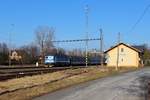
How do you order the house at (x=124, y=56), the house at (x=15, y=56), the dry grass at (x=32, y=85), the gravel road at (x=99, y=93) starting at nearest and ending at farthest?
the gravel road at (x=99, y=93)
the dry grass at (x=32, y=85)
the house at (x=124, y=56)
the house at (x=15, y=56)

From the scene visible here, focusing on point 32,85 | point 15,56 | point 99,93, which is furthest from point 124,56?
point 99,93

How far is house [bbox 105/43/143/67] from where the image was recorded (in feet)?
325

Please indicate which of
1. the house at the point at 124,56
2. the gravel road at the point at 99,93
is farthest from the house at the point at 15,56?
the gravel road at the point at 99,93

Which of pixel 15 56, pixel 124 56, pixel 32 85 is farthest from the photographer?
pixel 15 56

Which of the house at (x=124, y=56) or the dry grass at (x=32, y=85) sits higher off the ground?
the house at (x=124, y=56)

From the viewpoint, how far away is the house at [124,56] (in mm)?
99000

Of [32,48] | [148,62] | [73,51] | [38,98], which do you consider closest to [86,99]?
[38,98]

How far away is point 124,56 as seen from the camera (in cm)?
Answer: 10169

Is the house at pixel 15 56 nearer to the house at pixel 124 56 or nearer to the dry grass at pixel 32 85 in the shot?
the house at pixel 124 56

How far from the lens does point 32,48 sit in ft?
441

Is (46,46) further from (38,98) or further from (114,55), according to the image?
(38,98)

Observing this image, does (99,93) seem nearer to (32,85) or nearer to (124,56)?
(32,85)

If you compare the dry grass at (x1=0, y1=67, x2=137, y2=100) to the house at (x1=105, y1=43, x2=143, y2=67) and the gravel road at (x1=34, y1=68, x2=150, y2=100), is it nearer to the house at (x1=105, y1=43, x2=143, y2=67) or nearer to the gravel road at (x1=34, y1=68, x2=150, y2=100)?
the gravel road at (x1=34, y1=68, x2=150, y2=100)

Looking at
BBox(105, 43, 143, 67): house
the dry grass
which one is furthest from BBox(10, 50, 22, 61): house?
the dry grass
